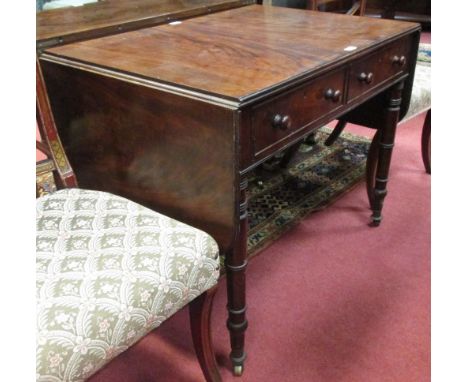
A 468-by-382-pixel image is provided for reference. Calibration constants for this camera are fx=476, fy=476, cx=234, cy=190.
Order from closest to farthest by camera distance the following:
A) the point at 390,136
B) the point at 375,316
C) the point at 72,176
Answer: the point at 72,176
the point at 375,316
the point at 390,136

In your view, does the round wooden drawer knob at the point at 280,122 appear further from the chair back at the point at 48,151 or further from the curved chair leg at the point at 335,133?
the curved chair leg at the point at 335,133

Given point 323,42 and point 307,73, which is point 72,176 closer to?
point 307,73

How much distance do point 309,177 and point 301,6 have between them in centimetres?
234

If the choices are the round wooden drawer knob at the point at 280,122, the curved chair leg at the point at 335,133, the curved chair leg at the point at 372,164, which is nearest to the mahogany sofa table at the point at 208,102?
the round wooden drawer knob at the point at 280,122

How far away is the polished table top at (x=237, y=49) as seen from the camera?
93 cm

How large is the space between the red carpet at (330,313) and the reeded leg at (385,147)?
0.31 feet

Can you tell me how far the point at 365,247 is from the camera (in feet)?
5.57

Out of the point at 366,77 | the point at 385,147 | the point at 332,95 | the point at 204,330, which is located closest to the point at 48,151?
the point at 204,330

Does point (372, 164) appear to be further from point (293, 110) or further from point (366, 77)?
point (293, 110)

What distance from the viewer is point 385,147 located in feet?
5.36

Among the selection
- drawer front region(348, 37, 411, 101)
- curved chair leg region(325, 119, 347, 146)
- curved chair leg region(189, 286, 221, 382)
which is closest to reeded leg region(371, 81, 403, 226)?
drawer front region(348, 37, 411, 101)

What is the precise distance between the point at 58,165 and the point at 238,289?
507 mm

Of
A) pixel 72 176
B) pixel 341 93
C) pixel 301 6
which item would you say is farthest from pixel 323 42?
pixel 301 6

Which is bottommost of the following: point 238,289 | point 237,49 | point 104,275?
point 238,289
